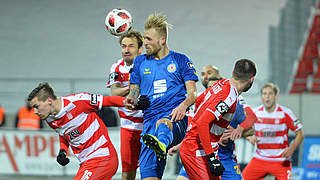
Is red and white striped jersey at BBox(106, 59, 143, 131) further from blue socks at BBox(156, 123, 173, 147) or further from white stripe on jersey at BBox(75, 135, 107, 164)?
blue socks at BBox(156, 123, 173, 147)

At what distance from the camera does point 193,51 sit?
16.4 metres

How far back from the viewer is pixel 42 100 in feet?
16.9

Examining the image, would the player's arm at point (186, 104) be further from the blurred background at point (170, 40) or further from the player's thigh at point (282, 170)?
the blurred background at point (170, 40)

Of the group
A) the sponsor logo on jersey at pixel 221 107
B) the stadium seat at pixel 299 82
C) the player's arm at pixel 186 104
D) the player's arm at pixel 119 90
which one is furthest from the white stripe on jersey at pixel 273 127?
the stadium seat at pixel 299 82

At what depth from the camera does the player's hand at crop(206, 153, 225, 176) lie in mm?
4164

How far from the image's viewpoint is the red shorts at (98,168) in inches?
204

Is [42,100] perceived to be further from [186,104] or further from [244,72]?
[244,72]

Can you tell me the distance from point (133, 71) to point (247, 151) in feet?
19.2

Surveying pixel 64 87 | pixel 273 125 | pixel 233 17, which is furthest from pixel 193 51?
pixel 273 125

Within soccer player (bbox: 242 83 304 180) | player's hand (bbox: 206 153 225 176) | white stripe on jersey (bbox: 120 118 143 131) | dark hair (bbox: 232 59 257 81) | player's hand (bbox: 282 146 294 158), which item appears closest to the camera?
player's hand (bbox: 206 153 225 176)

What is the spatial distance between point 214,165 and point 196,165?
1.47 ft

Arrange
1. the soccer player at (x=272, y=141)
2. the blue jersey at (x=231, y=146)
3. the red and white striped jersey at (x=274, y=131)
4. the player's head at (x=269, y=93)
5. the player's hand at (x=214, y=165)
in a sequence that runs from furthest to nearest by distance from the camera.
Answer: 1. the player's head at (x=269, y=93)
2. the red and white striped jersey at (x=274, y=131)
3. the soccer player at (x=272, y=141)
4. the blue jersey at (x=231, y=146)
5. the player's hand at (x=214, y=165)

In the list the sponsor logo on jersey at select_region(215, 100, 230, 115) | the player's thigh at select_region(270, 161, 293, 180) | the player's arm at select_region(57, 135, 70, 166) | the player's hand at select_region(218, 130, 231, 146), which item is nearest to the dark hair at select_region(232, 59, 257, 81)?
the sponsor logo on jersey at select_region(215, 100, 230, 115)

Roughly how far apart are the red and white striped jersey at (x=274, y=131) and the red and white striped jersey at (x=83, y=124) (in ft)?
10.6
